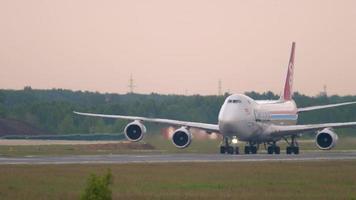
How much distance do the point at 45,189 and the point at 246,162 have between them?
20.4m

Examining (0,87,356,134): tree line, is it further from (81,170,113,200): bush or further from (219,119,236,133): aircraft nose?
(81,170,113,200): bush

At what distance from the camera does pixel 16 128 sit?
365 feet

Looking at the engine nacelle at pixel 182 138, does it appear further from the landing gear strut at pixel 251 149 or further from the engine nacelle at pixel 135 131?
the landing gear strut at pixel 251 149

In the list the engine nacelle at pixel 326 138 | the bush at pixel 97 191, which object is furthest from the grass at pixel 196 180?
the engine nacelle at pixel 326 138

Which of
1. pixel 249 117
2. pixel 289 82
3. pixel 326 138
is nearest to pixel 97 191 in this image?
pixel 326 138

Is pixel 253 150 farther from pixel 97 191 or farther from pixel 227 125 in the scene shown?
pixel 97 191

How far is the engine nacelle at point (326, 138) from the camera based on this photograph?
72700 millimetres

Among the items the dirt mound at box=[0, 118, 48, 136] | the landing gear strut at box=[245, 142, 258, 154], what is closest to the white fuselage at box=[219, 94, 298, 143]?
the landing gear strut at box=[245, 142, 258, 154]

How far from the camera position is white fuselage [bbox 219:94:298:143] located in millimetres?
73688

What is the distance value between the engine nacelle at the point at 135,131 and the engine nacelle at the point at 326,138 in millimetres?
11620

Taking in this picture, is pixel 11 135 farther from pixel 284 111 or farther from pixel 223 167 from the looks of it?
pixel 223 167

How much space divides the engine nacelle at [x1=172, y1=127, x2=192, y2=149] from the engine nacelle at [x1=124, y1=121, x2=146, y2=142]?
2.14m

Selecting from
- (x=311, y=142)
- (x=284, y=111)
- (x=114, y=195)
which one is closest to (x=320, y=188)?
(x=114, y=195)

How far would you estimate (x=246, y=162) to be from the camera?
57.9 m
